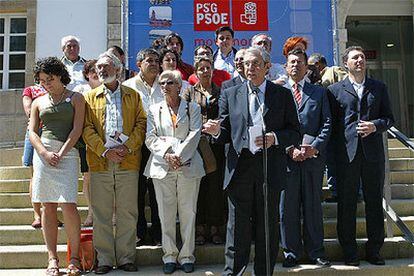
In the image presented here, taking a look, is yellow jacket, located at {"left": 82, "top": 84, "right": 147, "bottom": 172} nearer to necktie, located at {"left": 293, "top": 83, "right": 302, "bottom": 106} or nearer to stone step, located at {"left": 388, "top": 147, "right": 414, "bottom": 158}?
necktie, located at {"left": 293, "top": 83, "right": 302, "bottom": 106}

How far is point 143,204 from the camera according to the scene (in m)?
4.86

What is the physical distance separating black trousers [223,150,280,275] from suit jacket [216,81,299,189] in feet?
0.25

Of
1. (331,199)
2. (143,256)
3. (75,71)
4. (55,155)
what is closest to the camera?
(55,155)

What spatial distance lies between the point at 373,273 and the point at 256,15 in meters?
4.81

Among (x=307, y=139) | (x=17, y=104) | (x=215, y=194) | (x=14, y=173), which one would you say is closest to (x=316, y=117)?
(x=307, y=139)

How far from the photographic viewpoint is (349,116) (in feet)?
15.2

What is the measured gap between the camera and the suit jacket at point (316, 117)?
15.0 feet

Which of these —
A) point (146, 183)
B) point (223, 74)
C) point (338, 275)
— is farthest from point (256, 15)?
point (338, 275)

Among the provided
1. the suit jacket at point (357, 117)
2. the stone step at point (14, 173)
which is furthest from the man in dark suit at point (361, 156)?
the stone step at point (14, 173)

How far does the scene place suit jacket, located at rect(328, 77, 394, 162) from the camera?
4535 millimetres

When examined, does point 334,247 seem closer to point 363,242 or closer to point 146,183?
point 363,242

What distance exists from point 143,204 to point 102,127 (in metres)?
0.88

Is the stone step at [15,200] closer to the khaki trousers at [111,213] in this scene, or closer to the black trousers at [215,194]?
the khaki trousers at [111,213]

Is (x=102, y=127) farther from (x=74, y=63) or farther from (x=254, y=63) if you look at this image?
(x=74, y=63)
